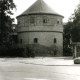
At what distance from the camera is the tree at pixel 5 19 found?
60.5 meters

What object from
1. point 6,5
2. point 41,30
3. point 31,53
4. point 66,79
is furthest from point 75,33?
point 66,79

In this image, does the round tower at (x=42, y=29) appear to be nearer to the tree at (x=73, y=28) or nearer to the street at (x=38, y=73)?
the tree at (x=73, y=28)

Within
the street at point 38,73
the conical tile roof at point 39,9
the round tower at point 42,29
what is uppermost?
the conical tile roof at point 39,9

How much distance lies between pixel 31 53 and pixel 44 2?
69.9 ft

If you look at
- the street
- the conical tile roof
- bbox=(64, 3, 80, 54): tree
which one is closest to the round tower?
the conical tile roof

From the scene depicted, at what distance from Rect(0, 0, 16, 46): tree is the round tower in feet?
45.8

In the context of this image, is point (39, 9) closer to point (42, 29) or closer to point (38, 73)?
point (42, 29)

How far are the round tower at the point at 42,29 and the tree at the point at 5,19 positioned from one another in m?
14.0

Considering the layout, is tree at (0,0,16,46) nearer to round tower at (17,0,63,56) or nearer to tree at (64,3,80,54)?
round tower at (17,0,63,56)

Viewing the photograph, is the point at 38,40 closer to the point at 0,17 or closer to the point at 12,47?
the point at 12,47

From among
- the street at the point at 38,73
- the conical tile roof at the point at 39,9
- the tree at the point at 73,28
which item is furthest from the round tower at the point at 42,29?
the street at the point at 38,73

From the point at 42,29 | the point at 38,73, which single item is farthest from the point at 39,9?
the point at 38,73

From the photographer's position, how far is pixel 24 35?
253 feet

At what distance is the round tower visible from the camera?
2958 inches
